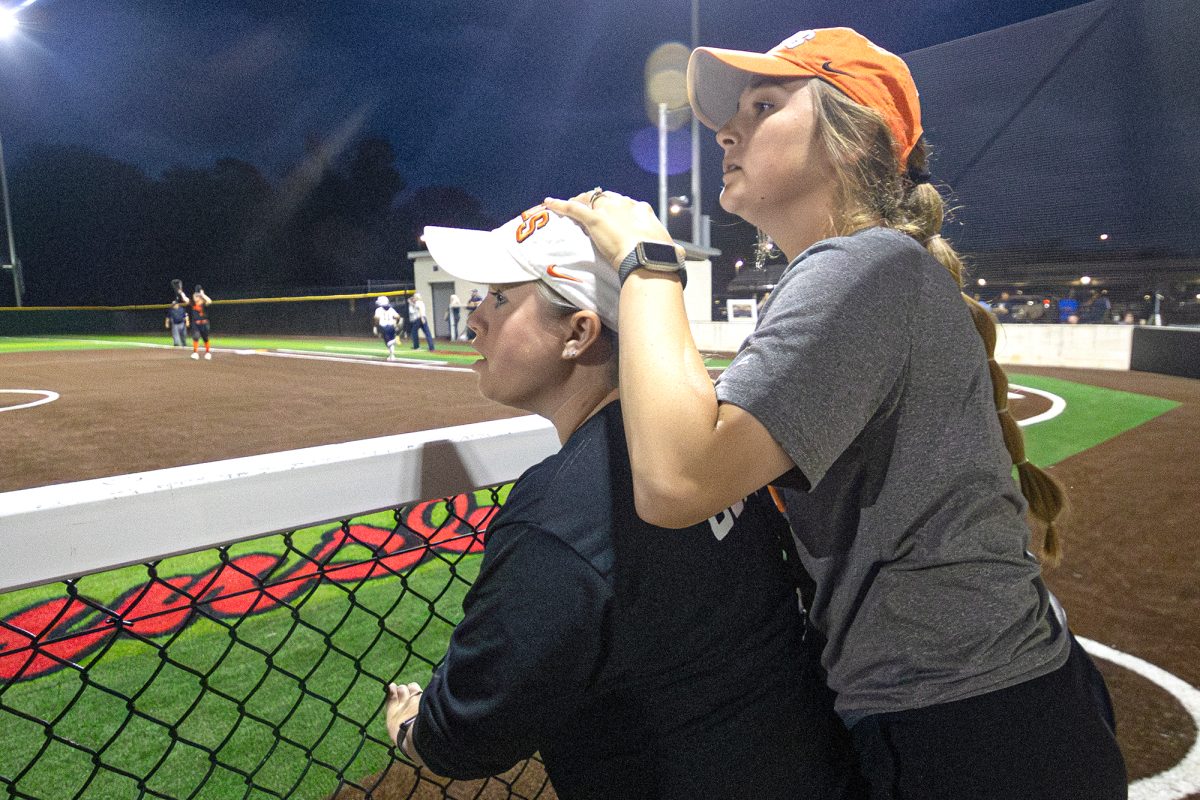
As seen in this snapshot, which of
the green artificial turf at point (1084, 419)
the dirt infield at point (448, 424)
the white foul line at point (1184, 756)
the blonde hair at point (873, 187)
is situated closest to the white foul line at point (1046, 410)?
the green artificial turf at point (1084, 419)

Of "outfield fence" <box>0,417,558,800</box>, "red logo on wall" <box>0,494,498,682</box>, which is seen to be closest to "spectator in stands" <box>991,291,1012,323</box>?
"outfield fence" <box>0,417,558,800</box>

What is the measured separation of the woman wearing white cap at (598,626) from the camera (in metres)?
0.90

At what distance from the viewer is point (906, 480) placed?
969mm

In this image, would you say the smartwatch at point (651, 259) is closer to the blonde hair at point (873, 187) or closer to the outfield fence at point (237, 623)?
the blonde hair at point (873, 187)

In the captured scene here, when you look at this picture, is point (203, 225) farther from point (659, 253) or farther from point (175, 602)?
point (659, 253)

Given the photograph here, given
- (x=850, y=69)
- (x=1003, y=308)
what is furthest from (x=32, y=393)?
(x=1003, y=308)

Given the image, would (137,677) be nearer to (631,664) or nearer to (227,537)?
(227,537)

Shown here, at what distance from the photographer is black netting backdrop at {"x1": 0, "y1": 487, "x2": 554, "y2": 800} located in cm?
200

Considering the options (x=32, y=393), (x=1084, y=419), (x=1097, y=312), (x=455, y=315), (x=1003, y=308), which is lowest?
(x=1084, y=419)

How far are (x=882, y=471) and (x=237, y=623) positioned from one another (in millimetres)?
1168

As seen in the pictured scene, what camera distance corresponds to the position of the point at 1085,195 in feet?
94.0

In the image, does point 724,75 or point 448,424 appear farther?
point 448,424

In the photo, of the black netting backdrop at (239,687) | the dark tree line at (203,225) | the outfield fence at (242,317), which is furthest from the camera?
the dark tree line at (203,225)

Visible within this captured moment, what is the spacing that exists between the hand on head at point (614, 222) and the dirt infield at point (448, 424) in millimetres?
2400
